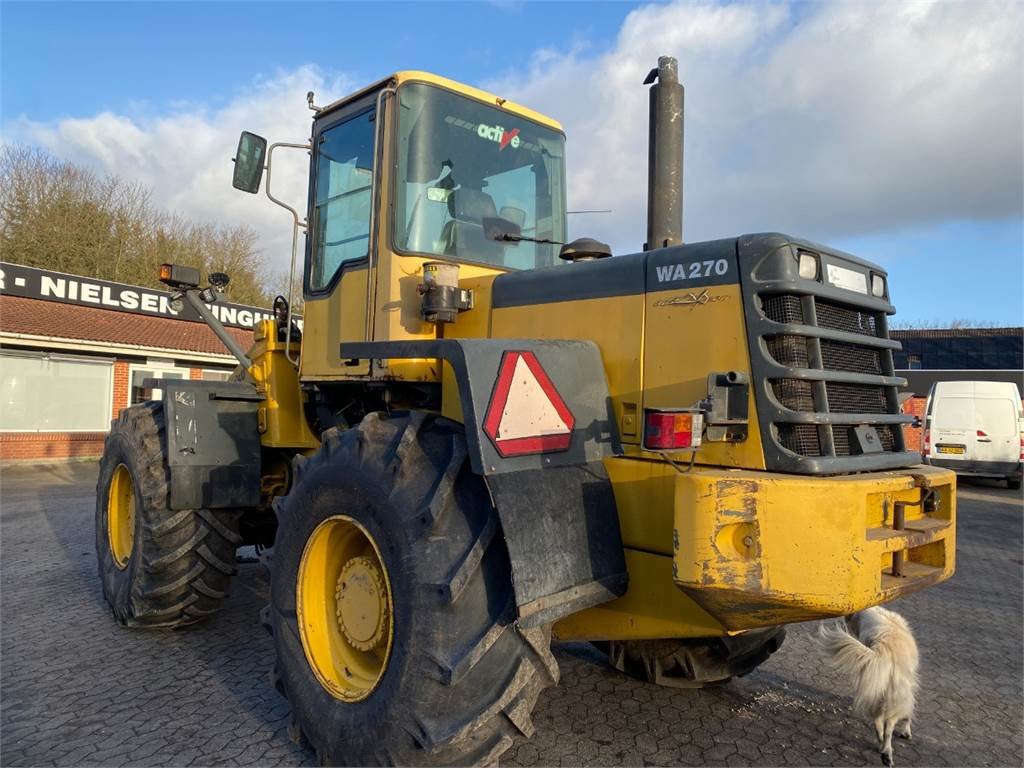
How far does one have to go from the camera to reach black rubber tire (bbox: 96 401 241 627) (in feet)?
14.4

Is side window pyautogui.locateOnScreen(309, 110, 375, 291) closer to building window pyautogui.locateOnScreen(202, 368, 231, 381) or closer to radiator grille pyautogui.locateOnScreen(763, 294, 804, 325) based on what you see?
radiator grille pyautogui.locateOnScreen(763, 294, 804, 325)

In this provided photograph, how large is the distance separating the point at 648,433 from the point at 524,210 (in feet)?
6.83

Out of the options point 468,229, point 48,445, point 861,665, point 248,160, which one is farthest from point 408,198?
point 48,445

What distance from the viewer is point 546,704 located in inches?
145

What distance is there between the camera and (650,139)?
3617 millimetres

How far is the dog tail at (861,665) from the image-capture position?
323 centimetres

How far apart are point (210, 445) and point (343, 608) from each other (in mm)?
1987

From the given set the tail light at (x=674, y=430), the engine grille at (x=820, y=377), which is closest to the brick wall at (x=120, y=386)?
the tail light at (x=674, y=430)

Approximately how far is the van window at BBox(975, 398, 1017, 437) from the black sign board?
51.3 ft

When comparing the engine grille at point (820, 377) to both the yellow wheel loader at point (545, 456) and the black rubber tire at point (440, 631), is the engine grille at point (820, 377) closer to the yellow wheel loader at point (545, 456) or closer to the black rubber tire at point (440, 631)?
the yellow wheel loader at point (545, 456)

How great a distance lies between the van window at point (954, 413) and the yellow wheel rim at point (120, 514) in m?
15.3

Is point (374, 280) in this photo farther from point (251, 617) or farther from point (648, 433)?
point (251, 617)

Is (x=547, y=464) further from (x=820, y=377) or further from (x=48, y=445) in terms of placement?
(x=48, y=445)

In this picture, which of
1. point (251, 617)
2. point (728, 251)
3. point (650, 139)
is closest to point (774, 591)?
point (728, 251)
